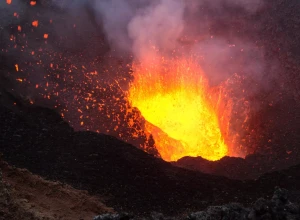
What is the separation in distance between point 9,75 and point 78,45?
288 centimetres

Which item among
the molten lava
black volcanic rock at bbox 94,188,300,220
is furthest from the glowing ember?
black volcanic rock at bbox 94,188,300,220

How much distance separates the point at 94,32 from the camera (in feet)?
44.0

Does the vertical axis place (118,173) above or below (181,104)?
below

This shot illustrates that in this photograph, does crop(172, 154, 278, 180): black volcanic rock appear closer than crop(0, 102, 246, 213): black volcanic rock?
No

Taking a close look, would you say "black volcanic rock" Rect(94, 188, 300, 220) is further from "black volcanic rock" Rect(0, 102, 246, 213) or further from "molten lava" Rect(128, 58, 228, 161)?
"molten lava" Rect(128, 58, 228, 161)

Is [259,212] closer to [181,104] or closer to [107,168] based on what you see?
[107,168]

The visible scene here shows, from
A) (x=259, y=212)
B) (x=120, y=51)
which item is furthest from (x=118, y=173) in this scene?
(x=120, y=51)

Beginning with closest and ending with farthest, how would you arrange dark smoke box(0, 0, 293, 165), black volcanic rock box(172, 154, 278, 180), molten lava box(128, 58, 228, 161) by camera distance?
black volcanic rock box(172, 154, 278, 180) → dark smoke box(0, 0, 293, 165) → molten lava box(128, 58, 228, 161)

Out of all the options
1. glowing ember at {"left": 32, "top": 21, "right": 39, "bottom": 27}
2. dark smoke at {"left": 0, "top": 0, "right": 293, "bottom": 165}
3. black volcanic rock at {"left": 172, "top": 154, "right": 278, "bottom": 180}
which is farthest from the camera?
glowing ember at {"left": 32, "top": 21, "right": 39, "bottom": 27}

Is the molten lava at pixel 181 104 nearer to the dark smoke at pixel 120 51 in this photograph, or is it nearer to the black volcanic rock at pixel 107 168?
the dark smoke at pixel 120 51

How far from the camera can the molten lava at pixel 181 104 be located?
11625mm

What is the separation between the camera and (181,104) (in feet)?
42.8

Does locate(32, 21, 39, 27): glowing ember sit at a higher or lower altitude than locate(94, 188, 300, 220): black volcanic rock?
higher

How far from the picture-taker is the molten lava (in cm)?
1162
